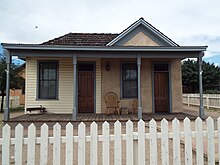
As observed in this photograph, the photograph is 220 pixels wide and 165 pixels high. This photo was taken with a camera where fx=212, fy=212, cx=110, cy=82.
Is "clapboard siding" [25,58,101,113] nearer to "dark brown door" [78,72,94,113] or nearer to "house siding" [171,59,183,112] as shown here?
"dark brown door" [78,72,94,113]

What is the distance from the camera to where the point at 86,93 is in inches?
435

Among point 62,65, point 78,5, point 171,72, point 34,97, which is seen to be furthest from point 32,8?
point 171,72

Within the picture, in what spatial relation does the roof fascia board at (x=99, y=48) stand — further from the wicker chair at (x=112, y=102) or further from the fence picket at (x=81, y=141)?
the fence picket at (x=81, y=141)

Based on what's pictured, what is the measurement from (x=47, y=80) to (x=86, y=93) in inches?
84.2

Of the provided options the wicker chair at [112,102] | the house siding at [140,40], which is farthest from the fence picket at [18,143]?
the house siding at [140,40]

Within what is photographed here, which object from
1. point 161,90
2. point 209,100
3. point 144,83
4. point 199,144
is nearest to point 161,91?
point 161,90

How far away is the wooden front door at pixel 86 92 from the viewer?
36.2ft

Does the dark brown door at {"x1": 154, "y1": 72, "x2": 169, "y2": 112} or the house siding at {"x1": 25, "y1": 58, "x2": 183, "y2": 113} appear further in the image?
the dark brown door at {"x1": 154, "y1": 72, "x2": 169, "y2": 112}

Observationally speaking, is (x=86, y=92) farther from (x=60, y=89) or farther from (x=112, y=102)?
(x=112, y=102)

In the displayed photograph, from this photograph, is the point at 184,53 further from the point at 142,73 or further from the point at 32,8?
the point at 32,8

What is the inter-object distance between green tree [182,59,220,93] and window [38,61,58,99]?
62.5 feet

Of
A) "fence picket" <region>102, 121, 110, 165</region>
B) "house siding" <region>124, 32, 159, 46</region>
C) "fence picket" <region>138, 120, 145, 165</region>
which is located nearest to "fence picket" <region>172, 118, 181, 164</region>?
"fence picket" <region>138, 120, 145, 165</region>

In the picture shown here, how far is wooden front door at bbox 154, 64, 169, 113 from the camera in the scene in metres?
11.3

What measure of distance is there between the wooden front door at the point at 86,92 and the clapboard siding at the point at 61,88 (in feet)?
1.03
